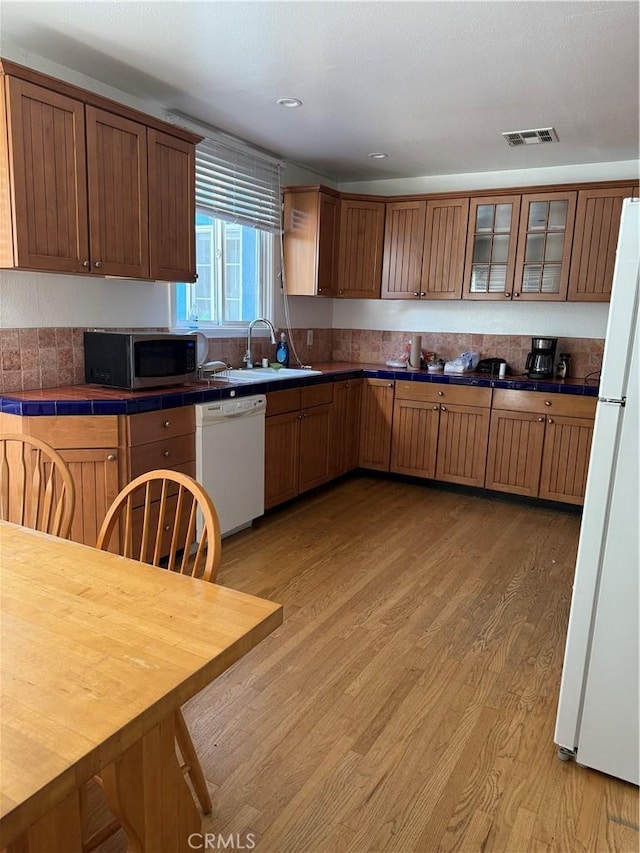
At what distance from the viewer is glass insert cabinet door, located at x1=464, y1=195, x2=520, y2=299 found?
4.36 meters

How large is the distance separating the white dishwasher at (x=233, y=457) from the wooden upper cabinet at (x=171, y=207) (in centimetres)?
78

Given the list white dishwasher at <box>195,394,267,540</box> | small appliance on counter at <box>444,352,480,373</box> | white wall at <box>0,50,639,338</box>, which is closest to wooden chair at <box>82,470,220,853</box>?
white dishwasher at <box>195,394,267,540</box>

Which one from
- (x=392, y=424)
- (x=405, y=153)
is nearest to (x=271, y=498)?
(x=392, y=424)

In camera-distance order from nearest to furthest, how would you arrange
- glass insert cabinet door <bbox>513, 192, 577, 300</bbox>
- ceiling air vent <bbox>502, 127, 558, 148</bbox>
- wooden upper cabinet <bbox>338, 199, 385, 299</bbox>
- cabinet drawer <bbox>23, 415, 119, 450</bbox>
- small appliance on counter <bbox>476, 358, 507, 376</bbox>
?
1. cabinet drawer <bbox>23, 415, 119, 450</bbox>
2. ceiling air vent <bbox>502, 127, 558, 148</bbox>
3. glass insert cabinet door <bbox>513, 192, 577, 300</bbox>
4. small appliance on counter <bbox>476, 358, 507, 376</bbox>
5. wooden upper cabinet <bbox>338, 199, 385, 299</bbox>

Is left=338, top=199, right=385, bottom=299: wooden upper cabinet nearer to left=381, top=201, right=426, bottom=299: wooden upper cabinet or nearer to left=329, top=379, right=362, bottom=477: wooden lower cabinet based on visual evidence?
left=381, top=201, right=426, bottom=299: wooden upper cabinet

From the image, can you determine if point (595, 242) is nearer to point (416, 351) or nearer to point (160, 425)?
point (416, 351)

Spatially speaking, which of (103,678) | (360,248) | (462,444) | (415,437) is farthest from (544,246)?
(103,678)

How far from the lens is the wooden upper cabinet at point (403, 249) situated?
470cm

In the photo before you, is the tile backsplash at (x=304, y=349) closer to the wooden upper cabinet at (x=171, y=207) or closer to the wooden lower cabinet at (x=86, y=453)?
the wooden lower cabinet at (x=86, y=453)

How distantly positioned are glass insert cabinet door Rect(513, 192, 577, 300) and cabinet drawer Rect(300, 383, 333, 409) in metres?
1.56

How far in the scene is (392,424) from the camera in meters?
4.73

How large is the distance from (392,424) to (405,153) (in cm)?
199

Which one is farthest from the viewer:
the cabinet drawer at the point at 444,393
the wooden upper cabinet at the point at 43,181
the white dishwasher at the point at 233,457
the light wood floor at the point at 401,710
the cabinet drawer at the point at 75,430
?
the cabinet drawer at the point at 444,393

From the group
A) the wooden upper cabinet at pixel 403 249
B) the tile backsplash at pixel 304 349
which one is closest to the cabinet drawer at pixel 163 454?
the tile backsplash at pixel 304 349
